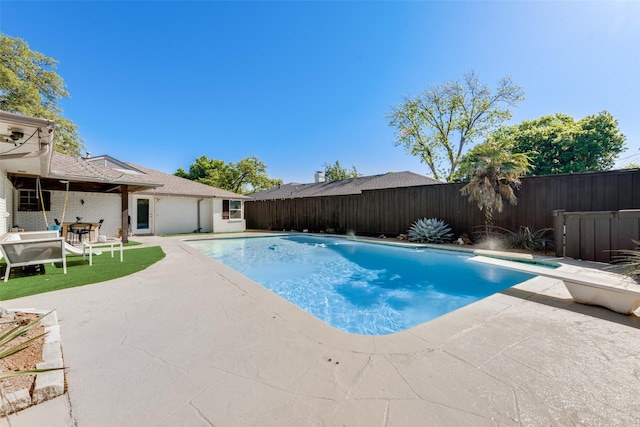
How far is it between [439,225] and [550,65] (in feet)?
31.1

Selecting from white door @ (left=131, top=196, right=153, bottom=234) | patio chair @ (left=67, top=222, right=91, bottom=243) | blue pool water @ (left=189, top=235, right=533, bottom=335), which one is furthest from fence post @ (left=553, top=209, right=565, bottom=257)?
white door @ (left=131, top=196, right=153, bottom=234)

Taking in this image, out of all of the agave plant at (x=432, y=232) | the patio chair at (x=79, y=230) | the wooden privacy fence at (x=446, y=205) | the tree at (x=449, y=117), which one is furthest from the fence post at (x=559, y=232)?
the patio chair at (x=79, y=230)

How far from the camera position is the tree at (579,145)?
19484 mm

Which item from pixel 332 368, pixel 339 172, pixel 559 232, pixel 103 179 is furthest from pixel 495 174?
pixel 339 172

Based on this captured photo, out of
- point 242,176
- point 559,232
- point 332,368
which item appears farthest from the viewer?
point 242,176

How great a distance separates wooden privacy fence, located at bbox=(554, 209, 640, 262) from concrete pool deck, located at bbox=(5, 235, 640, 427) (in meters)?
4.03

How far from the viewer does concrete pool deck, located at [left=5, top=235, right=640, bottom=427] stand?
157 centimetres

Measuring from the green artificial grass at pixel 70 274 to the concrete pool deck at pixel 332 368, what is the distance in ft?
2.78

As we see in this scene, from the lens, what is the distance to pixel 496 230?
31.0 ft

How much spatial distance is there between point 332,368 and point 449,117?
87.0 feet

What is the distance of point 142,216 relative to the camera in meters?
14.6

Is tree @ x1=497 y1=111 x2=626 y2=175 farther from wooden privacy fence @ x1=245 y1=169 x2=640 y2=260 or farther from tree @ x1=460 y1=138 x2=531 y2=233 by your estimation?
tree @ x1=460 y1=138 x2=531 y2=233

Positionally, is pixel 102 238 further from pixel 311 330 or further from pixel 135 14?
pixel 311 330

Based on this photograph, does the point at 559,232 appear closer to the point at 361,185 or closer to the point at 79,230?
the point at 361,185
